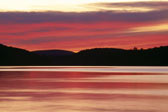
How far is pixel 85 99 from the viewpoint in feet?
111

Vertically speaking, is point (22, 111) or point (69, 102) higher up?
point (69, 102)

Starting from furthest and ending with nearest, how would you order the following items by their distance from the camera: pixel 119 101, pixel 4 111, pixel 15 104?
pixel 119 101 → pixel 15 104 → pixel 4 111

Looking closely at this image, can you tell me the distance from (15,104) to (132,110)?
27.2 feet

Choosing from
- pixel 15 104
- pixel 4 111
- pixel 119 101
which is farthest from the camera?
pixel 119 101

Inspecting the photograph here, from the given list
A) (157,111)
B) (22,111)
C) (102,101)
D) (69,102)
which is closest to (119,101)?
(102,101)

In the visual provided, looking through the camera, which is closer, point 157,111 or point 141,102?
point 157,111

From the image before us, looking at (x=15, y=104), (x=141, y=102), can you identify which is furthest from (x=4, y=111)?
(x=141, y=102)

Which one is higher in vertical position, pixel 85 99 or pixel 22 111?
pixel 85 99

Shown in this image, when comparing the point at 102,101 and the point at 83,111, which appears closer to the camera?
the point at 83,111

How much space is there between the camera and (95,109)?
27500 mm

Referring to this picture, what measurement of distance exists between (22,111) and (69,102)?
5.92 meters

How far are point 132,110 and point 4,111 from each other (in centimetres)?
782

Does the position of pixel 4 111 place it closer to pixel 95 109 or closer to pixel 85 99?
pixel 95 109

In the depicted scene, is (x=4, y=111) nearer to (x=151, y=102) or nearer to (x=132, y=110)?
(x=132, y=110)
